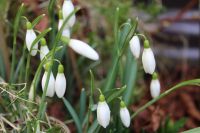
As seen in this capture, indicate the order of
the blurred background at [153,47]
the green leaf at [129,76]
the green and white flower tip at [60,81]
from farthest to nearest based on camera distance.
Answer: the blurred background at [153,47] < the green leaf at [129,76] < the green and white flower tip at [60,81]

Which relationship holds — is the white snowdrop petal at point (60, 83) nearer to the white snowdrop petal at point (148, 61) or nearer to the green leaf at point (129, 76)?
the white snowdrop petal at point (148, 61)

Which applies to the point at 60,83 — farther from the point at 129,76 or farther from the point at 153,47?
the point at 153,47

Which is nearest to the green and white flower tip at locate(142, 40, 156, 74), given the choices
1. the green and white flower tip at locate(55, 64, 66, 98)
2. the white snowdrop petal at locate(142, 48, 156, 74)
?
the white snowdrop petal at locate(142, 48, 156, 74)

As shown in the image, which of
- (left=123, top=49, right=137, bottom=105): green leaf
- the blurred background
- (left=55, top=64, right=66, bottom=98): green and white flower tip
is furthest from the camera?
the blurred background

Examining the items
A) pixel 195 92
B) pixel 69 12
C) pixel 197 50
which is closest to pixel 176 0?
pixel 197 50

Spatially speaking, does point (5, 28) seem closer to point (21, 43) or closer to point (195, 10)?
point (21, 43)

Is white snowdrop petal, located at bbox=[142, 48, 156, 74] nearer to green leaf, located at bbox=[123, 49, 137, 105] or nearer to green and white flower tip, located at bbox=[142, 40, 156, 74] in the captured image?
green and white flower tip, located at bbox=[142, 40, 156, 74]

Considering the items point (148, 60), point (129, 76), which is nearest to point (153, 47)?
point (129, 76)

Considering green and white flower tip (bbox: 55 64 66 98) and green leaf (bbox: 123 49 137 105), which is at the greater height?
green and white flower tip (bbox: 55 64 66 98)

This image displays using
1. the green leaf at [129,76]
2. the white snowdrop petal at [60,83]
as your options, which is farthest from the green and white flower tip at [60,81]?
the green leaf at [129,76]
